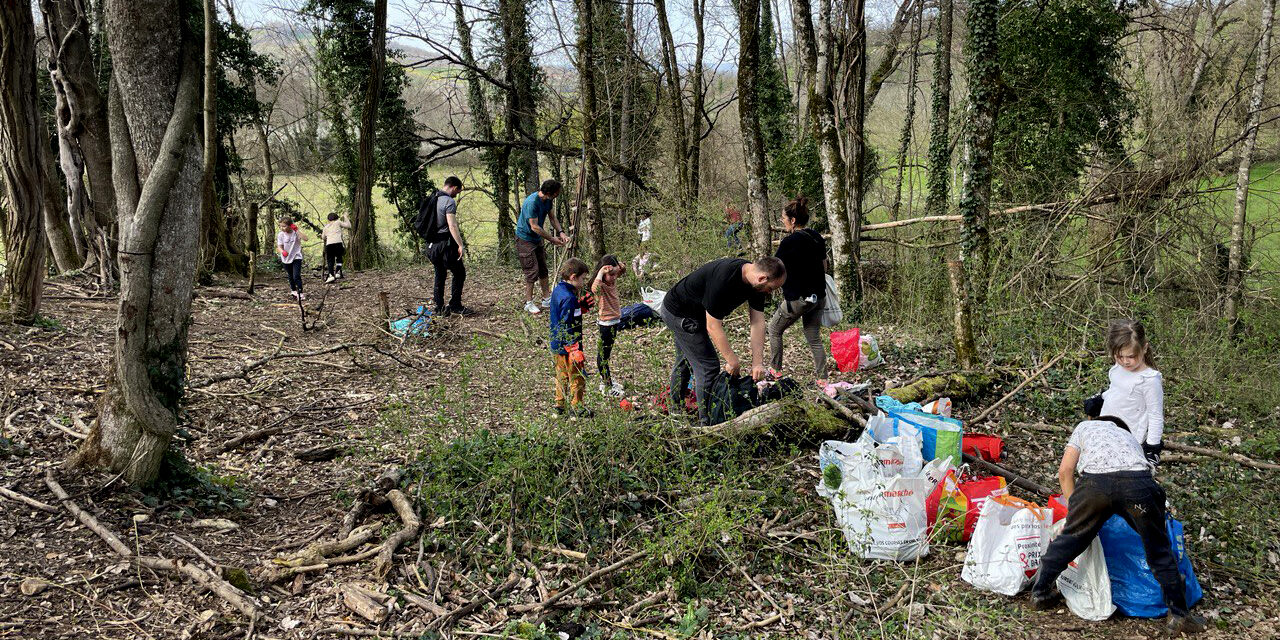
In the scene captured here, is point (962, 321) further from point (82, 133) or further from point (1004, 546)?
point (82, 133)

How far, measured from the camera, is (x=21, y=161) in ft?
23.0

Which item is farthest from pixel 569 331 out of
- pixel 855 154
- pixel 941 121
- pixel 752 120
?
pixel 941 121

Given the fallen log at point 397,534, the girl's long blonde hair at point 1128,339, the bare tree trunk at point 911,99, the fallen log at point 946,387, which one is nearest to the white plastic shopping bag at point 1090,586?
the girl's long blonde hair at point 1128,339

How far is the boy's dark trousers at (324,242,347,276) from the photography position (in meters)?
12.5

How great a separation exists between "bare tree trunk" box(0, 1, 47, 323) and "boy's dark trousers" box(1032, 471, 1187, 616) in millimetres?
8127

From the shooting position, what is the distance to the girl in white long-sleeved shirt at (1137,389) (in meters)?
3.96

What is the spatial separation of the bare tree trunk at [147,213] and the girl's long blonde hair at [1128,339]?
503 cm

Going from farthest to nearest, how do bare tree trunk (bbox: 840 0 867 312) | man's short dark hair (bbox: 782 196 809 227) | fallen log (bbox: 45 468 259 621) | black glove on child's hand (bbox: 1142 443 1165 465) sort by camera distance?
bare tree trunk (bbox: 840 0 867 312), man's short dark hair (bbox: 782 196 809 227), black glove on child's hand (bbox: 1142 443 1165 465), fallen log (bbox: 45 468 259 621)

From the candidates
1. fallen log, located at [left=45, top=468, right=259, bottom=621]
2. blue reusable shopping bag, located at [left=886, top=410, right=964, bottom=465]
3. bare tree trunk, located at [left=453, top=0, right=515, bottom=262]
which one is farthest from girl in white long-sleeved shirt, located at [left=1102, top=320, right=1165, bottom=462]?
bare tree trunk, located at [left=453, top=0, right=515, bottom=262]

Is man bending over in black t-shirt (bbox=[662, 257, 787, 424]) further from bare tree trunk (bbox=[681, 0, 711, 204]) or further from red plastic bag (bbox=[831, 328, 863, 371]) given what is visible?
bare tree trunk (bbox=[681, 0, 711, 204])

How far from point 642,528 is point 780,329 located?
2.97 m

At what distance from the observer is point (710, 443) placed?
4523mm

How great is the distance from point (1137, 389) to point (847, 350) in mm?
3173

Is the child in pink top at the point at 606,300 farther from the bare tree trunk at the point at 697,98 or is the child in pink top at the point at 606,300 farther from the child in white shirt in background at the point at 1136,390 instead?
the bare tree trunk at the point at 697,98
